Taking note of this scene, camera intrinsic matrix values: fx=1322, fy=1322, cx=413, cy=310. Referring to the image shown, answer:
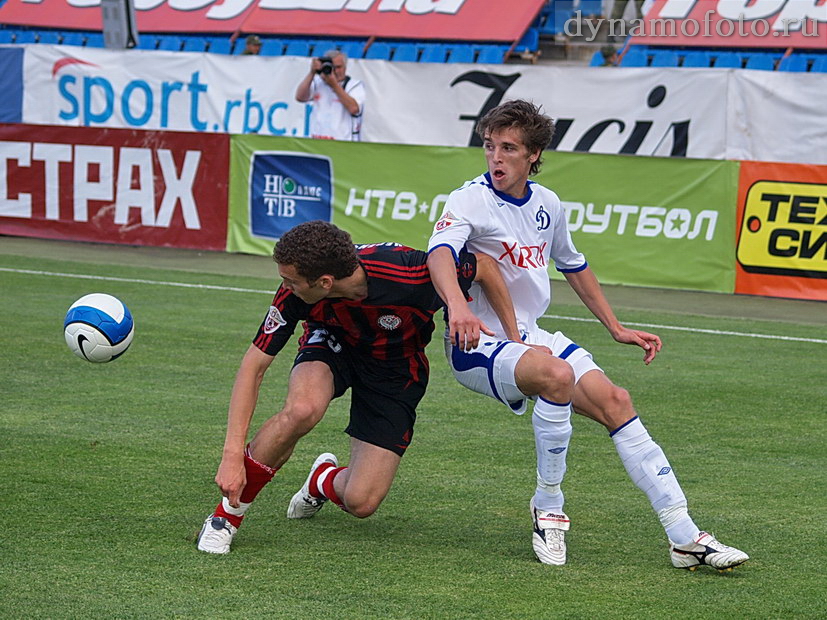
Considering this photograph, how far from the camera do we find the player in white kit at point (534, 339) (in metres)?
5.00

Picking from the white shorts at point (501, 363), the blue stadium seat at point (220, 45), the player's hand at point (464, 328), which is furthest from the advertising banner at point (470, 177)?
the blue stadium seat at point (220, 45)

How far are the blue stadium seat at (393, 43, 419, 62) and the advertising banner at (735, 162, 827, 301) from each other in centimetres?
1066

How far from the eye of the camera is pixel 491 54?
22.3m

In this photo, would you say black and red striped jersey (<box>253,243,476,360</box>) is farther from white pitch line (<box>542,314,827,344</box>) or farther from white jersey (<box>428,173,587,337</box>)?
white pitch line (<box>542,314,827,344</box>)

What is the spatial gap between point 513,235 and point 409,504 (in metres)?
1.36

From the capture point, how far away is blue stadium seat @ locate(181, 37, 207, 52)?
25438mm

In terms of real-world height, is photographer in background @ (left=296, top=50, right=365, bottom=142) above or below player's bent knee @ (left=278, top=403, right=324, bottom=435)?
above

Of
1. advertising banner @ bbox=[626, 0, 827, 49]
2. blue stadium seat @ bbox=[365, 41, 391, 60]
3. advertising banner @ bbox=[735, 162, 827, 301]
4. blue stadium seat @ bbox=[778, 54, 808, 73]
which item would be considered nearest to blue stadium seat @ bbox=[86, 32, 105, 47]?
blue stadium seat @ bbox=[365, 41, 391, 60]

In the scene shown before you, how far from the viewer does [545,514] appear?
516 centimetres

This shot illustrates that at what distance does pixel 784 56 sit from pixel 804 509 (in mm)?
14910

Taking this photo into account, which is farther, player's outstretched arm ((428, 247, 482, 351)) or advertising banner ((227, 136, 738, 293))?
advertising banner ((227, 136, 738, 293))

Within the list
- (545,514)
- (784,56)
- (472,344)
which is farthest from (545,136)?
(784,56)

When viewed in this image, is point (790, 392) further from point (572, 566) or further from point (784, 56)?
point (784, 56)

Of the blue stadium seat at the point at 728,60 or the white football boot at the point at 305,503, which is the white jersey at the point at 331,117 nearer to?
the blue stadium seat at the point at 728,60
